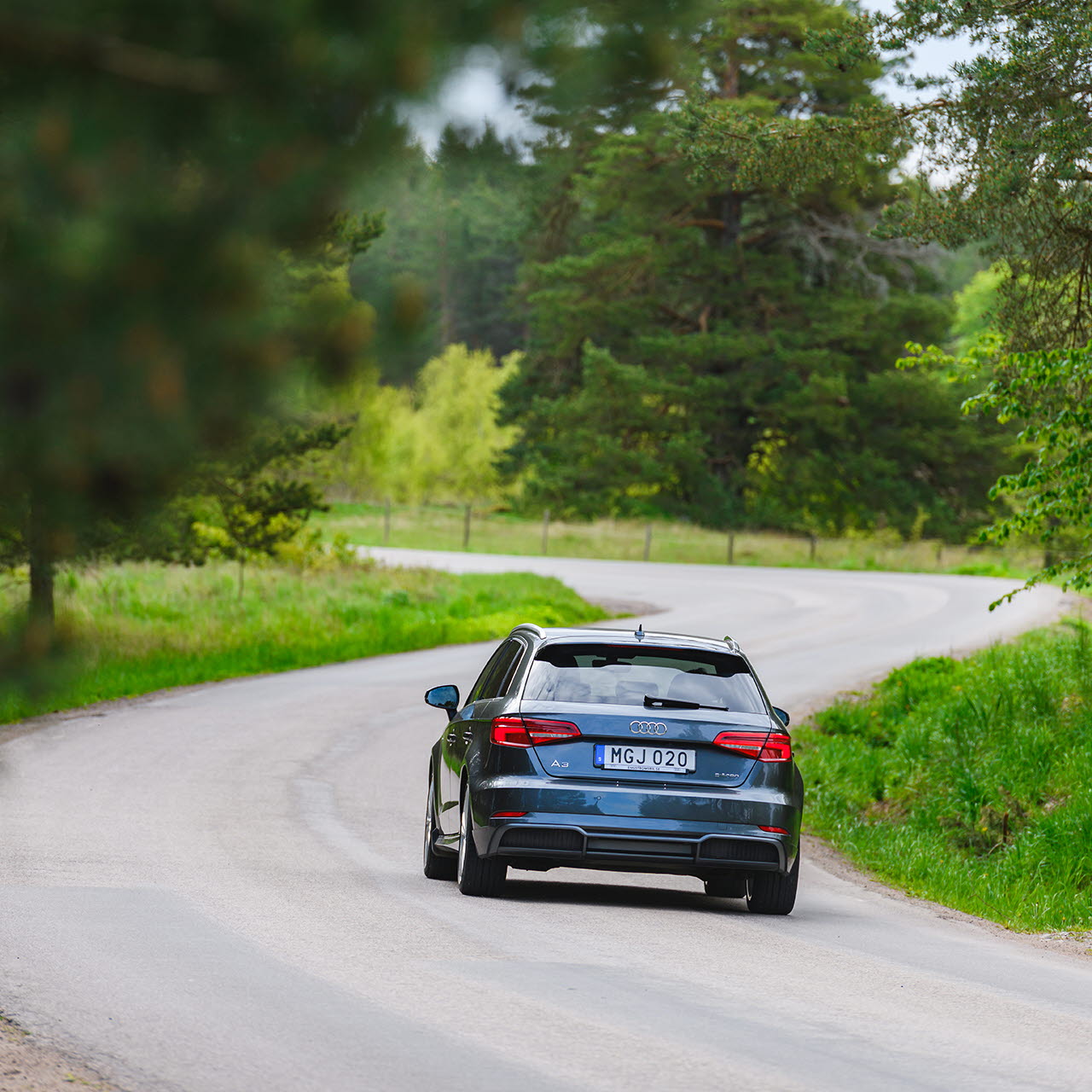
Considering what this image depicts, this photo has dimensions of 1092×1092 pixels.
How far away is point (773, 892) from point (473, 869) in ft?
5.77

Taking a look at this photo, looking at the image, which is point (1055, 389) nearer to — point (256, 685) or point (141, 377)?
point (256, 685)

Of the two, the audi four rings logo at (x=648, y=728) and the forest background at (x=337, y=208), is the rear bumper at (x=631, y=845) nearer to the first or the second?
the audi four rings logo at (x=648, y=728)

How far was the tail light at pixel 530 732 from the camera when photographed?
32.0 ft

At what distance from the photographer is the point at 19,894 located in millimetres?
9469

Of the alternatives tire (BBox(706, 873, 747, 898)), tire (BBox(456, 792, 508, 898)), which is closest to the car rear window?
tire (BBox(456, 792, 508, 898))

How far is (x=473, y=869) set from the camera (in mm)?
10125

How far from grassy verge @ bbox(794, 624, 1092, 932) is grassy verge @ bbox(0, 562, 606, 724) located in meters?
8.60

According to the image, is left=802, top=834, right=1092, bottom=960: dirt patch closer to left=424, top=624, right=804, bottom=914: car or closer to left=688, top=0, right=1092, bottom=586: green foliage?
left=424, top=624, right=804, bottom=914: car

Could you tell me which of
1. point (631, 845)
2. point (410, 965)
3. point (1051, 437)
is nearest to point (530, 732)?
point (631, 845)

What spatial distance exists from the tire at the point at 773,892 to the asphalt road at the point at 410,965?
4.7 inches

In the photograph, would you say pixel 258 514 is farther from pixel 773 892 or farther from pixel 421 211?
pixel 421 211

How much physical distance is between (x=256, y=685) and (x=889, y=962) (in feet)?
50.7

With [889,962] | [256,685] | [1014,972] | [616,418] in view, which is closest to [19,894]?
[889,962]

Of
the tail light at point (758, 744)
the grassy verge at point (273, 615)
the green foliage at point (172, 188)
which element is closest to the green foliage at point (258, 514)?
the grassy verge at point (273, 615)
